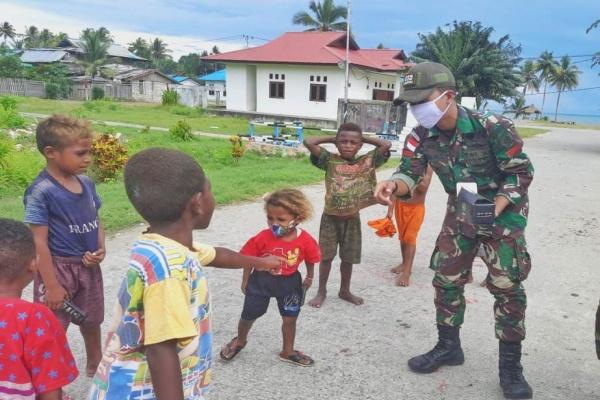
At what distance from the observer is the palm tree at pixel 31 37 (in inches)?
3084

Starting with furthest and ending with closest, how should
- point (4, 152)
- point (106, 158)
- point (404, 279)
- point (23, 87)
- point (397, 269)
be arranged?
1. point (23, 87)
2. point (106, 158)
3. point (4, 152)
4. point (397, 269)
5. point (404, 279)

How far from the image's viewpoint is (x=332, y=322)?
12.2 feet

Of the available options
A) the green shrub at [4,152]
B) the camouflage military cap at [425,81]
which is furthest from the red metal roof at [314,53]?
the camouflage military cap at [425,81]

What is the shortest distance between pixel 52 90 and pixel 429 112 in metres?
40.0

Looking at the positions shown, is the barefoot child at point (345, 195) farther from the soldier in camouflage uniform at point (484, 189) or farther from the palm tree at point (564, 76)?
the palm tree at point (564, 76)

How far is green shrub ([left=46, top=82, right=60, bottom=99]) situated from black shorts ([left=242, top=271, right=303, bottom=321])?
39280mm

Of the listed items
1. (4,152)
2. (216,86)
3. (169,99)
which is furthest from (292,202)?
(216,86)

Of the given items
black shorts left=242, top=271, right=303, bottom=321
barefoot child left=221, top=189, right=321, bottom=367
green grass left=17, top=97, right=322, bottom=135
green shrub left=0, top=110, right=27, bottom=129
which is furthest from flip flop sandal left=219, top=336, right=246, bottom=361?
green grass left=17, top=97, right=322, bottom=135

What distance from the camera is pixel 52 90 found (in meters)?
37.2

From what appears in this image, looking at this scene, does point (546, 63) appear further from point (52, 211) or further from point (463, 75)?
point (52, 211)

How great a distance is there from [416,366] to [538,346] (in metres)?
0.98

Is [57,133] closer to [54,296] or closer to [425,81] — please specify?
[54,296]

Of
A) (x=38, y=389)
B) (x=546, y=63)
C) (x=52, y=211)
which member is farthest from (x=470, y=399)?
(x=546, y=63)

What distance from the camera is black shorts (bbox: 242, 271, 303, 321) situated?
3.01 metres
